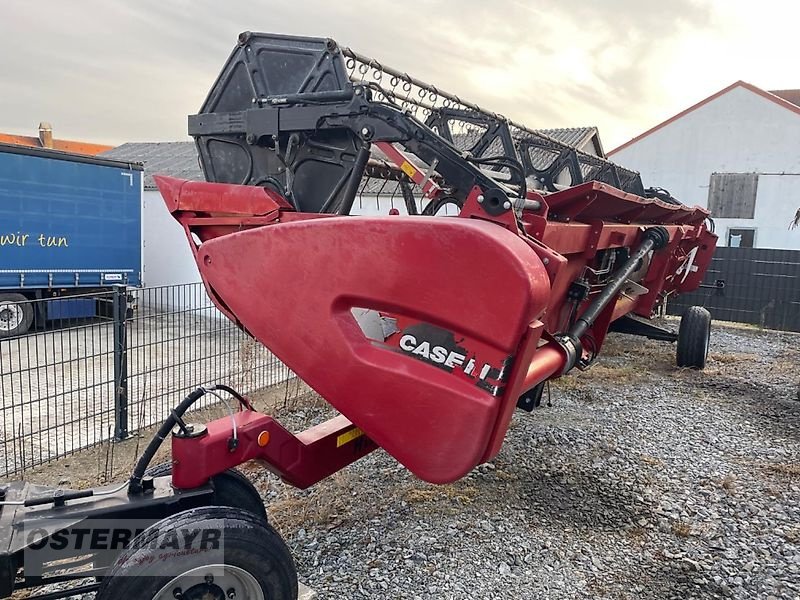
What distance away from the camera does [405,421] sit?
2.32 meters

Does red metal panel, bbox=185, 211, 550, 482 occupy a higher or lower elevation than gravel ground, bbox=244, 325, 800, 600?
higher

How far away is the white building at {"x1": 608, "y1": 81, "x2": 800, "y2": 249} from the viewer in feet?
69.3

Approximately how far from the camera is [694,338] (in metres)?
7.83

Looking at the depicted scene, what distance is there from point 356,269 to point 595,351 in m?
3.19

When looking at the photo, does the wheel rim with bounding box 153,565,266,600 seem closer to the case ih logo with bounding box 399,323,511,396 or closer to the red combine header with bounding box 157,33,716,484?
the red combine header with bounding box 157,33,716,484

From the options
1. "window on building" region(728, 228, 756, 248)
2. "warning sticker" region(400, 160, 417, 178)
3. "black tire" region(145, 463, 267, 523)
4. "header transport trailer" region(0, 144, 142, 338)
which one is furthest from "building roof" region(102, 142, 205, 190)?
"window on building" region(728, 228, 756, 248)

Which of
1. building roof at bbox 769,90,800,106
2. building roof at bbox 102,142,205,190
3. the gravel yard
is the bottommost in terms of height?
the gravel yard

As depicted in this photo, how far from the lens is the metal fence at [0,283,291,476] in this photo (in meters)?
4.76

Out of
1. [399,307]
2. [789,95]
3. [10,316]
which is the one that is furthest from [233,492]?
[789,95]

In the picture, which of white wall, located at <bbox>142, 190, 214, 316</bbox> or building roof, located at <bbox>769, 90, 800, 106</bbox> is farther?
building roof, located at <bbox>769, 90, 800, 106</bbox>

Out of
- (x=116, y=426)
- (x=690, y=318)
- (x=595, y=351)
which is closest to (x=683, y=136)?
(x=690, y=318)

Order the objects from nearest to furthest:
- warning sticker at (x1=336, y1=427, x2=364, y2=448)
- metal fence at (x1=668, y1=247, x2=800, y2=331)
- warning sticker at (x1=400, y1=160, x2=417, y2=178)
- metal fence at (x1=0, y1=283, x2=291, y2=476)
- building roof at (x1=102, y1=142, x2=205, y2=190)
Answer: warning sticker at (x1=400, y1=160, x2=417, y2=178) < warning sticker at (x1=336, y1=427, x2=364, y2=448) < metal fence at (x1=0, y1=283, x2=291, y2=476) < metal fence at (x1=668, y1=247, x2=800, y2=331) < building roof at (x1=102, y1=142, x2=205, y2=190)

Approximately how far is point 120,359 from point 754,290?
1258 cm

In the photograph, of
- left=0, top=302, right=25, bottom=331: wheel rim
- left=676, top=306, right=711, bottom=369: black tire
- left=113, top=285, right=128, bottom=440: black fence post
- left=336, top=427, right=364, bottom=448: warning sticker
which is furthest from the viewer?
left=0, top=302, right=25, bottom=331: wheel rim
